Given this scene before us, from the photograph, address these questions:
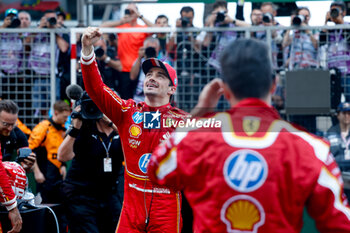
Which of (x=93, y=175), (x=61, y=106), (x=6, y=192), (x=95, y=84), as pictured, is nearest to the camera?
(x=95, y=84)

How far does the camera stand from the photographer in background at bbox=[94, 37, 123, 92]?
762cm

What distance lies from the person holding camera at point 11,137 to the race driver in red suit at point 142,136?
1673 mm

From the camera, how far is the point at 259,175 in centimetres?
249

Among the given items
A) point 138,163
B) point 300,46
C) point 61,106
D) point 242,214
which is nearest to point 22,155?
point 61,106

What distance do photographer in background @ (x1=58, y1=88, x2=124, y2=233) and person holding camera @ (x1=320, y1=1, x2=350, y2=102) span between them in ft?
9.57

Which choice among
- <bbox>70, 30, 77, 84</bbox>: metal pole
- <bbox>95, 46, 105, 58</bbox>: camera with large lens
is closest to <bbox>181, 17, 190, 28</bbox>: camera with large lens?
<bbox>95, 46, 105, 58</bbox>: camera with large lens

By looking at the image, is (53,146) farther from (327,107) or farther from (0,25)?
(327,107)

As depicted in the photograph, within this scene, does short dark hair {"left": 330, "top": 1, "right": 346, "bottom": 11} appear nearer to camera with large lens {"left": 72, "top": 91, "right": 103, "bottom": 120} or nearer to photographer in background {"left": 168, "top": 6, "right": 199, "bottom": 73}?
photographer in background {"left": 168, "top": 6, "right": 199, "bottom": 73}

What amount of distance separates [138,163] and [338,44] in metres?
3.64

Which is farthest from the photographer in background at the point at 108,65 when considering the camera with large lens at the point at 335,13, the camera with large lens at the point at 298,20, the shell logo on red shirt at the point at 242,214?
the shell logo on red shirt at the point at 242,214

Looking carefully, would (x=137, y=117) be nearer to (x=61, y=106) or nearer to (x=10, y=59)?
(x=61, y=106)

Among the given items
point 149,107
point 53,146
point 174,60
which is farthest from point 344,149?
point 53,146

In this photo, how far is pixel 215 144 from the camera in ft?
8.39

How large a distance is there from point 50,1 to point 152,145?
4618 mm
